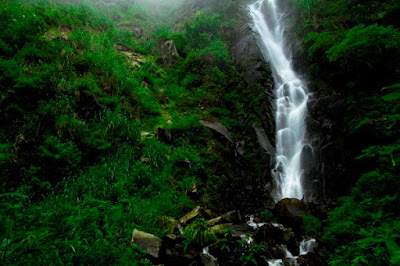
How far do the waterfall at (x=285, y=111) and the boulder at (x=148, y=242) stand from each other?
5456 millimetres

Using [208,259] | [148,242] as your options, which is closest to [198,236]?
[208,259]

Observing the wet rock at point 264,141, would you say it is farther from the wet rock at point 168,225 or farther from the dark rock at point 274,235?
the wet rock at point 168,225

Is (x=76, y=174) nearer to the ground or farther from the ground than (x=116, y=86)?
nearer to the ground

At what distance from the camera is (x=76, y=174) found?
18.4 feet

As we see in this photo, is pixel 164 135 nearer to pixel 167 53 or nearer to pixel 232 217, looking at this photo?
pixel 232 217

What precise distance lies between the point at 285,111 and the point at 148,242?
9088 millimetres

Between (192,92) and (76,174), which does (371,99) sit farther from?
(76,174)

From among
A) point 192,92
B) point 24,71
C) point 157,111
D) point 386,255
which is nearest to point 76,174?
point 24,71

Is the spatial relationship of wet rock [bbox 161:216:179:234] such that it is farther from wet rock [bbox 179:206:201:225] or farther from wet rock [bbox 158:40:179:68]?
wet rock [bbox 158:40:179:68]

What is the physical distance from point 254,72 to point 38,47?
1005cm

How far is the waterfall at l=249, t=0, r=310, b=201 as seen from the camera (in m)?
8.42

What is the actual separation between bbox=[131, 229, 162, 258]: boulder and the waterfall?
215 inches

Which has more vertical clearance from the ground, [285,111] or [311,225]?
[285,111]

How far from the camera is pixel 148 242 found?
3.92 meters
